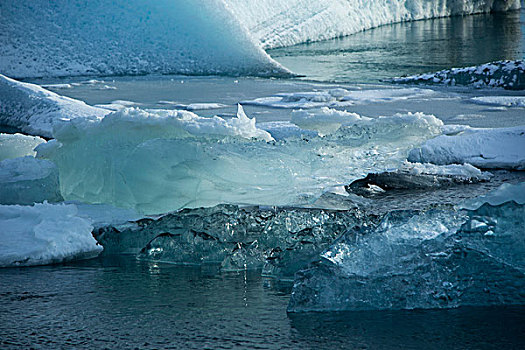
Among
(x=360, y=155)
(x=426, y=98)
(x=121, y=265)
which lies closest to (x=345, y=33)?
(x=426, y=98)

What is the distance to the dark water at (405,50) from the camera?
7.91 m

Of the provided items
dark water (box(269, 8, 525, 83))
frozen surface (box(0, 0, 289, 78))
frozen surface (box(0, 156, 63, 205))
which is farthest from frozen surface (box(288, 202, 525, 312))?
frozen surface (box(0, 0, 289, 78))

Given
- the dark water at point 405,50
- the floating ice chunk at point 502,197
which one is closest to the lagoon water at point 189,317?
the floating ice chunk at point 502,197

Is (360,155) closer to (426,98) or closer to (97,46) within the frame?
(426,98)

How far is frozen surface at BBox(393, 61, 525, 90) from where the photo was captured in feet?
19.9

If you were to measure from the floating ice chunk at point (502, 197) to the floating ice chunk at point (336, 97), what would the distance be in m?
3.51

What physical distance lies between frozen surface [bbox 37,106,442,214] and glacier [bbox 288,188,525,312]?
970 millimetres

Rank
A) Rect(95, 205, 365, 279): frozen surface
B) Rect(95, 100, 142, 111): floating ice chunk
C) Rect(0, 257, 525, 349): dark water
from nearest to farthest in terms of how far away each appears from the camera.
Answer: Rect(0, 257, 525, 349): dark water, Rect(95, 205, 365, 279): frozen surface, Rect(95, 100, 142, 111): floating ice chunk

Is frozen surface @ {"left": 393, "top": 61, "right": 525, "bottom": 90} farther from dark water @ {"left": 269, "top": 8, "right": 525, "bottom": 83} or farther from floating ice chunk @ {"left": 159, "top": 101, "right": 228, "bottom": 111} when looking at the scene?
floating ice chunk @ {"left": 159, "top": 101, "right": 228, "bottom": 111}

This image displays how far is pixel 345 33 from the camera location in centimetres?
1340

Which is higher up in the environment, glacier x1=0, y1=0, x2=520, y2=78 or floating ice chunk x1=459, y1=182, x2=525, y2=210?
glacier x1=0, y1=0, x2=520, y2=78

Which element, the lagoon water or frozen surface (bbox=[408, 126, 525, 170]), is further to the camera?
frozen surface (bbox=[408, 126, 525, 170])

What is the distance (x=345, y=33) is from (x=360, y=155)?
10.8 metres

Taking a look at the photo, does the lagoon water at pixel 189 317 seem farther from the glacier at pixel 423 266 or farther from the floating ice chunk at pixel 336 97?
the floating ice chunk at pixel 336 97
